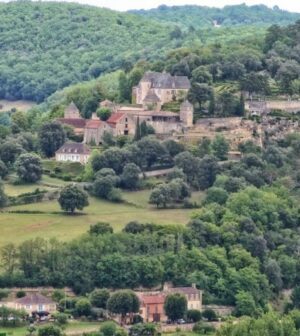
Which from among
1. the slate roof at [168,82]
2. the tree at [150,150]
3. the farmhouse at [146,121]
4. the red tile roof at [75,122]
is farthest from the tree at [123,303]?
the slate roof at [168,82]

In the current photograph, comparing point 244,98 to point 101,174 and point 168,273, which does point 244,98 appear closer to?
point 101,174

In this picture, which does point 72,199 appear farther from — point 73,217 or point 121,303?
point 121,303

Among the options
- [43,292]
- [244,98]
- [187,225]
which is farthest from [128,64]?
[43,292]

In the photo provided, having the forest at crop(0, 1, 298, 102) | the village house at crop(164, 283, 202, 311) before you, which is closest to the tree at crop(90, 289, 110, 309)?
the village house at crop(164, 283, 202, 311)

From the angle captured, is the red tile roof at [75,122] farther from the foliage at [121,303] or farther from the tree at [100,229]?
the foliage at [121,303]

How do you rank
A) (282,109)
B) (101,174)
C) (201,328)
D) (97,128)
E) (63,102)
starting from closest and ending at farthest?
(201,328)
(101,174)
(97,128)
(282,109)
(63,102)

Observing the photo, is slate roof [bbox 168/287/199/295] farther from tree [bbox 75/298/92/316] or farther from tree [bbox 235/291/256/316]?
tree [bbox 75/298/92/316]
